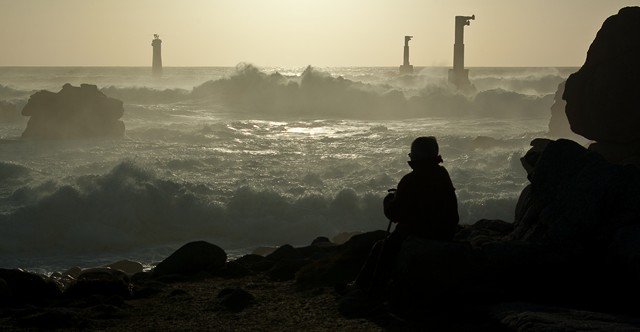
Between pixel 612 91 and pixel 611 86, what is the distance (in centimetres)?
6

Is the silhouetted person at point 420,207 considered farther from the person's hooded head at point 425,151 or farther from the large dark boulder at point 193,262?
the large dark boulder at point 193,262

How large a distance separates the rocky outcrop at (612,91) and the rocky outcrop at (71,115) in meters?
22.9

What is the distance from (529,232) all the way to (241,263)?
3680 millimetres

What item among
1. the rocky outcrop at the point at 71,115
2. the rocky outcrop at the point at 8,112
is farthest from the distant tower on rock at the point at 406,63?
the rocky outcrop at the point at 71,115

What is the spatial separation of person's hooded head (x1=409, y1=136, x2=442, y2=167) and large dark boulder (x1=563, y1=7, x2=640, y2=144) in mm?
4921

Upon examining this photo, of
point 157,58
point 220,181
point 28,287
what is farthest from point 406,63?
point 28,287

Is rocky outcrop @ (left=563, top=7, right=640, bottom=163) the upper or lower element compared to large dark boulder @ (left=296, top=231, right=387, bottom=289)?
upper

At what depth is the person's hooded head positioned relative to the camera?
22.1 feet

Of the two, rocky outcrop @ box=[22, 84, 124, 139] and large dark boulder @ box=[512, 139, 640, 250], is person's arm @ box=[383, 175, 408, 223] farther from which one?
rocky outcrop @ box=[22, 84, 124, 139]

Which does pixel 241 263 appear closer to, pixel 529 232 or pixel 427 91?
pixel 529 232

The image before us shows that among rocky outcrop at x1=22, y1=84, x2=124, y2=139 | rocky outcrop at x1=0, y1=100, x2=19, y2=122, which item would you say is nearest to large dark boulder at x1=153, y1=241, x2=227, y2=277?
rocky outcrop at x1=22, y1=84, x2=124, y2=139

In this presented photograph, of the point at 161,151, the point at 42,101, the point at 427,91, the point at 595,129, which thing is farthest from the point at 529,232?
the point at 427,91

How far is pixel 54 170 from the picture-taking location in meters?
23.3

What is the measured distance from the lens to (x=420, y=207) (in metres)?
6.79
